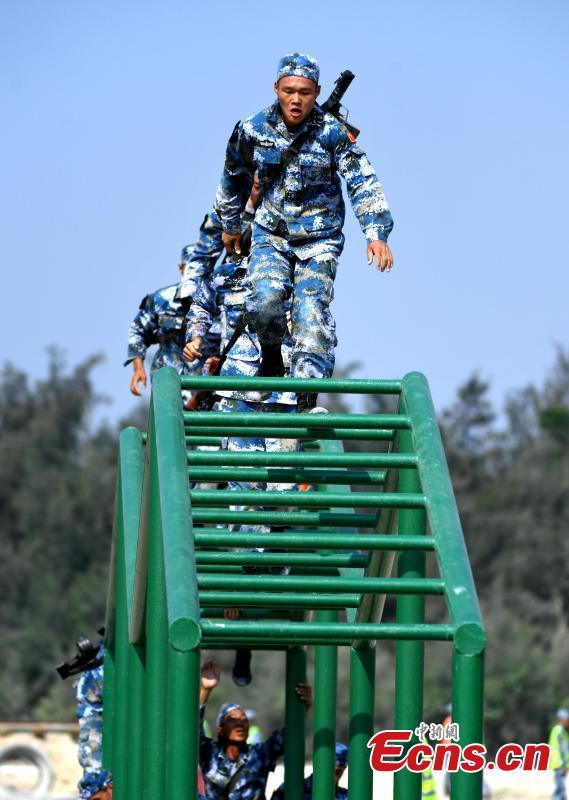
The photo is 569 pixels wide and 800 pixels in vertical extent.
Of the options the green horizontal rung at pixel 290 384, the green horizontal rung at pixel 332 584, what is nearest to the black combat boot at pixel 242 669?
the green horizontal rung at pixel 290 384

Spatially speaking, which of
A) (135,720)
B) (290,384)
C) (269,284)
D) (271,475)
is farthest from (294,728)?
(290,384)

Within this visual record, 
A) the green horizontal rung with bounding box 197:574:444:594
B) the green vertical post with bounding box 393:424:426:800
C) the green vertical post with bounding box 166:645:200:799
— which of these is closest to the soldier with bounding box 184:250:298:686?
the green vertical post with bounding box 393:424:426:800

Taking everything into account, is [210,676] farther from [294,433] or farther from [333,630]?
[333,630]

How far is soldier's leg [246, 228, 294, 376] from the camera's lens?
7.95 meters

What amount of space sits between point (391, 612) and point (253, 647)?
109 ft

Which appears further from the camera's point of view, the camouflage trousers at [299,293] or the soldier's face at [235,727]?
the soldier's face at [235,727]

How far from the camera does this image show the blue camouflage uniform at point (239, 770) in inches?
381

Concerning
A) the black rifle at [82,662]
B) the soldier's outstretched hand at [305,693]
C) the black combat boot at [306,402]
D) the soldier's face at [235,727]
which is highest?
the black combat boot at [306,402]

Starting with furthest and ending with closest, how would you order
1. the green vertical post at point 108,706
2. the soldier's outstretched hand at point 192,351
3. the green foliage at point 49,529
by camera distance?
the green foliage at point 49,529 → the soldier's outstretched hand at point 192,351 → the green vertical post at point 108,706

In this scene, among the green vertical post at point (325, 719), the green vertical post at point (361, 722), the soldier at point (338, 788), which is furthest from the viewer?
the soldier at point (338, 788)

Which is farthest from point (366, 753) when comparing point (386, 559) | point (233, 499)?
point (233, 499)

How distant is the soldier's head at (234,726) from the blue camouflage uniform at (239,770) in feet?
0.19

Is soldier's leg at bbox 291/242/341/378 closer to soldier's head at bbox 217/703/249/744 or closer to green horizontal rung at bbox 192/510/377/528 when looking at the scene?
green horizontal rung at bbox 192/510/377/528

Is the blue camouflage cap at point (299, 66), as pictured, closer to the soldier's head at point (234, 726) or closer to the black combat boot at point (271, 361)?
the black combat boot at point (271, 361)
